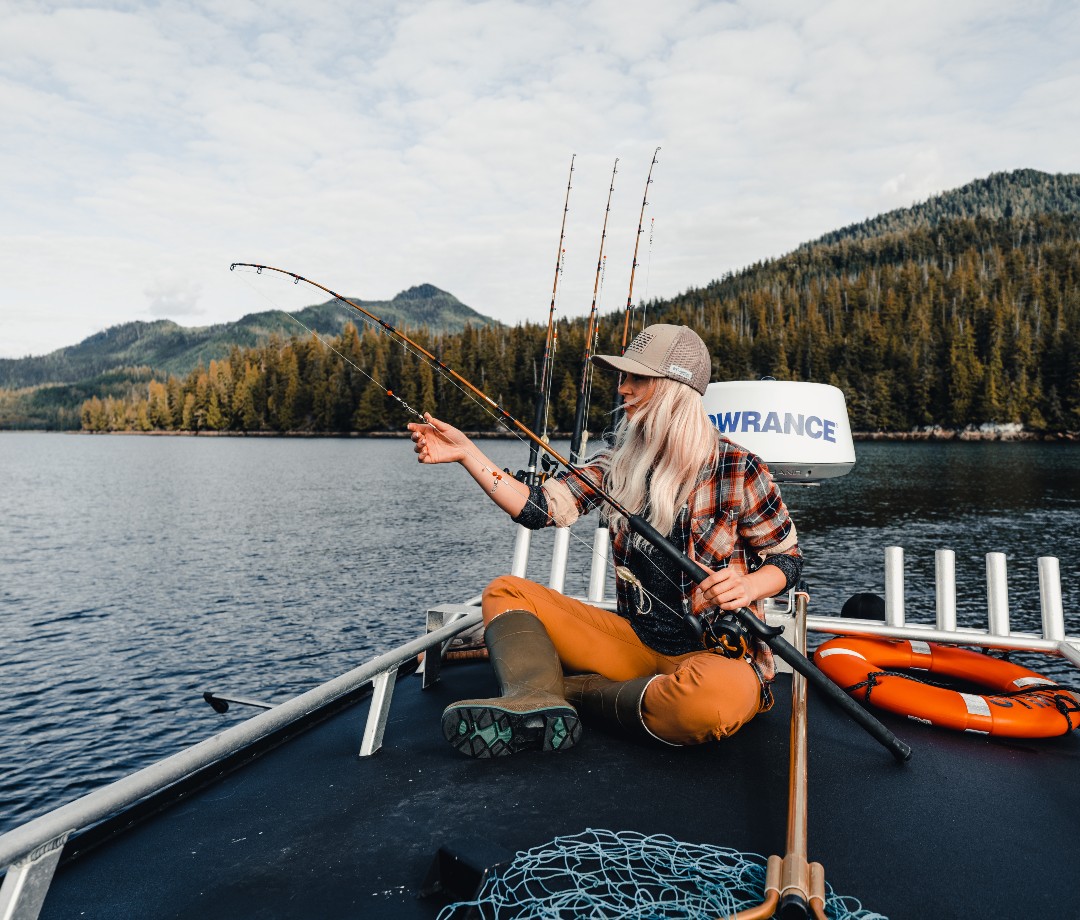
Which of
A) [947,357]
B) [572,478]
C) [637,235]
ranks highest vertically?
[947,357]

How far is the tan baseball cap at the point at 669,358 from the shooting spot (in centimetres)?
341

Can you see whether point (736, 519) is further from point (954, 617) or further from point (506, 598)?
point (954, 617)

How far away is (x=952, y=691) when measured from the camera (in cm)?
381

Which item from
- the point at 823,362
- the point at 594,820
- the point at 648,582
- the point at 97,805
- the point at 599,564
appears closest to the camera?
the point at 97,805

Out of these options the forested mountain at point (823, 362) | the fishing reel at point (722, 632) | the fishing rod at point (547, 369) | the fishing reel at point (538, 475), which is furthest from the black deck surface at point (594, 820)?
the forested mountain at point (823, 362)

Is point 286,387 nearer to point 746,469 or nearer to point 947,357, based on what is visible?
point 947,357

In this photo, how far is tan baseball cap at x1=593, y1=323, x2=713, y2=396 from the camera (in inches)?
134

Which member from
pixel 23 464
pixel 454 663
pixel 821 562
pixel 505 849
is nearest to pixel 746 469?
pixel 505 849

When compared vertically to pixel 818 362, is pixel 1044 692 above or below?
below

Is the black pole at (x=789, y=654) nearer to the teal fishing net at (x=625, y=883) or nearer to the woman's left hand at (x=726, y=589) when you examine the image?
the woman's left hand at (x=726, y=589)

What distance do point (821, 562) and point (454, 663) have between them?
17400 millimetres

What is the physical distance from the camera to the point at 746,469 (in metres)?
3.42

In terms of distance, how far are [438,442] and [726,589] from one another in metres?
1.41

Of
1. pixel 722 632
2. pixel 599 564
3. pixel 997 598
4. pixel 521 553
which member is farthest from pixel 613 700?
pixel 997 598
